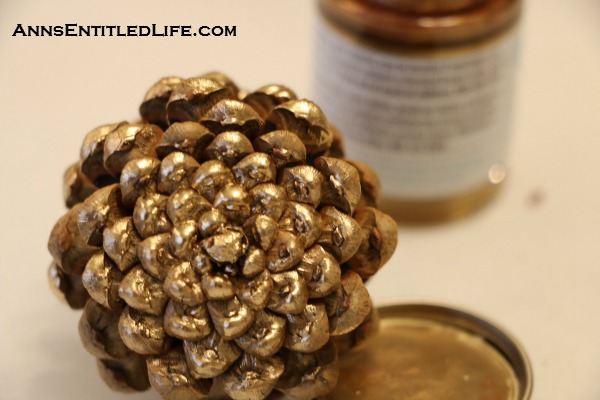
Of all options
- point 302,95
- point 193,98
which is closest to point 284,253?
point 193,98

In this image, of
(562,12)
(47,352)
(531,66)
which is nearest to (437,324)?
(47,352)

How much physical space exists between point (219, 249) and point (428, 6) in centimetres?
33

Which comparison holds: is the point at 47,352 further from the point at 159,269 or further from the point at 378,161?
the point at 378,161

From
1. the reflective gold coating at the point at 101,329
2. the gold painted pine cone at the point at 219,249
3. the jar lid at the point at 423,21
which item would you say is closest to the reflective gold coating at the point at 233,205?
the gold painted pine cone at the point at 219,249

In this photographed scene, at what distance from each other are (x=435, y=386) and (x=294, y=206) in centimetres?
18

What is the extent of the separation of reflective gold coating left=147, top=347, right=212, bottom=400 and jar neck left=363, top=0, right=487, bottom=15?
35 centimetres

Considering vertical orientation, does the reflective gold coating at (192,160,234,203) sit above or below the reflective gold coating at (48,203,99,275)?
above

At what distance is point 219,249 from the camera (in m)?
0.59

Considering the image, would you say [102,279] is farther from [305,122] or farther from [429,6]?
[429,6]

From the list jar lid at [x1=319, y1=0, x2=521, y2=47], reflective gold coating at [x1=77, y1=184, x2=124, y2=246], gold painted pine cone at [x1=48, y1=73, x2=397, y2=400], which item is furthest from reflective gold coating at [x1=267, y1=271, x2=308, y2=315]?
jar lid at [x1=319, y1=0, x2=521, y2=47]

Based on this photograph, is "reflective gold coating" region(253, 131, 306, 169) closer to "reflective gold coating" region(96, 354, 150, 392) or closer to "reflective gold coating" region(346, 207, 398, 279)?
"reflective gold coating" region(346, 207, 398, 279)

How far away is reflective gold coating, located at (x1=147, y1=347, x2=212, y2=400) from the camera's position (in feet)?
2.01

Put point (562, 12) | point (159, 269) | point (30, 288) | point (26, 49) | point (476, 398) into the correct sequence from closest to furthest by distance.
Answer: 1. point (159, 269)
2. point (476, 398)
3. point (30, 288)
4. point (26, 49)
5. point (562, 12)

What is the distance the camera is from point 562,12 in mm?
1208
